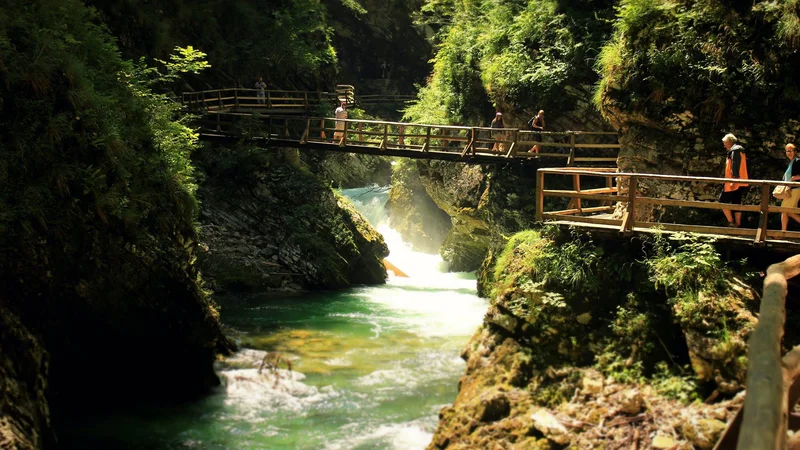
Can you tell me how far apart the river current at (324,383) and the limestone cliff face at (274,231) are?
5.18 feet

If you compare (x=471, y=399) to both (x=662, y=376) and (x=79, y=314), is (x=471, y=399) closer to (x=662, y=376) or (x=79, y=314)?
(x=662, y=376)

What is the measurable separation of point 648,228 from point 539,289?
186 centimetres

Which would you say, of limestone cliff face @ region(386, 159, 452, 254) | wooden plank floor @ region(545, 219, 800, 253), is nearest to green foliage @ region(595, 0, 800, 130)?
wooden plank floor @ region(545, 219, 800, 253)

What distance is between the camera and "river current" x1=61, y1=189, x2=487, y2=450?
392 inches

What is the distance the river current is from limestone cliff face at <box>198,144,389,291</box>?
1.58m

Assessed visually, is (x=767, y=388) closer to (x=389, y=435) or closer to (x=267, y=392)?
(x=389, y=435)

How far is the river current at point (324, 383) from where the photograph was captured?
32.6 ft

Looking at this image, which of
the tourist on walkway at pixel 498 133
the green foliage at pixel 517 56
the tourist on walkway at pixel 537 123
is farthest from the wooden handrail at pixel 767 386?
the tourist on walkway at pixel 498 133

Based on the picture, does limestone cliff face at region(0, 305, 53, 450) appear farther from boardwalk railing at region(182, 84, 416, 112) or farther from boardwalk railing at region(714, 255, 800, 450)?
boardwalk railing at region(182, 84, 416, 112)

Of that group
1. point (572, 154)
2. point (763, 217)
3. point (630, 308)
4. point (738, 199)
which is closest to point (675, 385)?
point (630, 308)

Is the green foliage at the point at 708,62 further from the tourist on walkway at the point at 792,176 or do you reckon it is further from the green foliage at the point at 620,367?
the green foliage at the point at 620,367

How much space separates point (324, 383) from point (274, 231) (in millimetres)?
10469

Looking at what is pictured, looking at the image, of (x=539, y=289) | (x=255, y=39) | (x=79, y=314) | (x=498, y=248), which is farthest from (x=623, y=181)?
(x=255, y=39)

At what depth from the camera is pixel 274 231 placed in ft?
71.7
